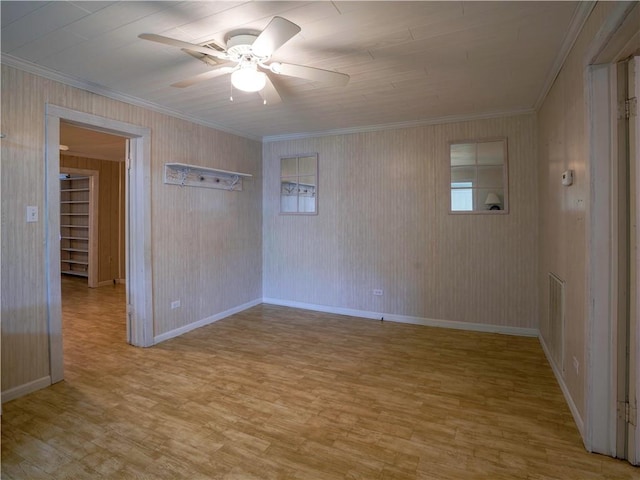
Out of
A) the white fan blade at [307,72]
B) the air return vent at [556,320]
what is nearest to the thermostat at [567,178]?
the air return vent at [556,320]

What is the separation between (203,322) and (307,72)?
3272mm

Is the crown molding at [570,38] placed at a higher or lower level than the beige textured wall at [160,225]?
higher

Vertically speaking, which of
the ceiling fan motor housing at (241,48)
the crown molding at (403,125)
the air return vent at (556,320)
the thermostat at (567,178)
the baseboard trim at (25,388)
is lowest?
the baseboard trim at (25,388)

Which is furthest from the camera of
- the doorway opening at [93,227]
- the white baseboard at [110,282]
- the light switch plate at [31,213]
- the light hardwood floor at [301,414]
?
the white baseboard at [110,282]

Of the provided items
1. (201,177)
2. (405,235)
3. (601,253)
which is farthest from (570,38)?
(201,177)

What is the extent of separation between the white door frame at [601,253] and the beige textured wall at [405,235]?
2.06 m

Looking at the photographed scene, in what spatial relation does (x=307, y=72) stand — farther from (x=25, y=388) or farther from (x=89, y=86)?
(x=25, y=388)

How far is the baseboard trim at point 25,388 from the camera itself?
2.48 metres

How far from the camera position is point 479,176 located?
4.03 m

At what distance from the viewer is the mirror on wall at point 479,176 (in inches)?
155

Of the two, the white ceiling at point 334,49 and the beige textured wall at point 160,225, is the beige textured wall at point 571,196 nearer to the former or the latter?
the white ceiling at point 334,49

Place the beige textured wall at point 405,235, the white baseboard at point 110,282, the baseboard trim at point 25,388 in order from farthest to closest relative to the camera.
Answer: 1. the white baseboard at point 110,282
2. the beige textured wall at point 405,235
3. the baseboard trim at point 25,388

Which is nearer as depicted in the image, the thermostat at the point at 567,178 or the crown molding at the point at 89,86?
the thermostat at the point at 567,178

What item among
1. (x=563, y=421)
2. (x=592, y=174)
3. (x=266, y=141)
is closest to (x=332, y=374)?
(x=563, y=421)
